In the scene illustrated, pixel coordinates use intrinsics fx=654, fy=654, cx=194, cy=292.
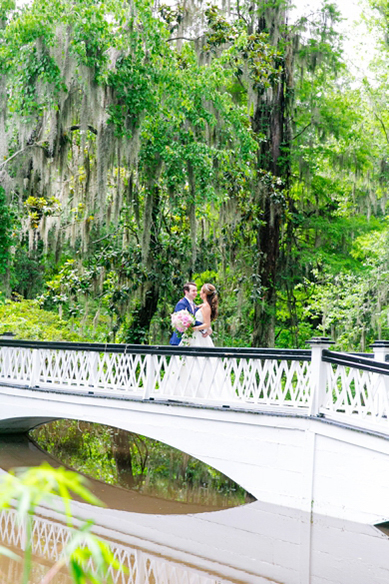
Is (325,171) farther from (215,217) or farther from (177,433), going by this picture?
(177,433)

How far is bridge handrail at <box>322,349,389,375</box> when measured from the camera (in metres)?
6.95

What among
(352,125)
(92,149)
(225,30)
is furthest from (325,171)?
(92,149)

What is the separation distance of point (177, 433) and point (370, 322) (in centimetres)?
881

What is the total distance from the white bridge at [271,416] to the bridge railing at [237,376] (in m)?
0.02

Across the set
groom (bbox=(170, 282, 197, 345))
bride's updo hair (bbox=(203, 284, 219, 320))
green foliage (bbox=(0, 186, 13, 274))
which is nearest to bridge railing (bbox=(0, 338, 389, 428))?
groom (bbox=(170, 282, 197, 345))

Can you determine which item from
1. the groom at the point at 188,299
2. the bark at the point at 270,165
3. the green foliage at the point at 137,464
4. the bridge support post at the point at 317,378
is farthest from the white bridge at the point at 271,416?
the bark at the point at 270,165

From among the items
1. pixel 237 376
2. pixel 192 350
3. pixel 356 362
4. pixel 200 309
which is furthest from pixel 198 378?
pixel 356 362

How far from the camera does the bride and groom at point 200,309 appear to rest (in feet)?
30.6

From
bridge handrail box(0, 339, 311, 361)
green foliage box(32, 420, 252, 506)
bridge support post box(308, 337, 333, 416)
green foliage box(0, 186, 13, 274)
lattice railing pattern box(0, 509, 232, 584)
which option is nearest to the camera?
lattice railing pattern box(0, 509, 232, 584)

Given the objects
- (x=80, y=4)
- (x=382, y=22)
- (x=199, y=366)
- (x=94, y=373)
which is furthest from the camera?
(x=382, y=22)

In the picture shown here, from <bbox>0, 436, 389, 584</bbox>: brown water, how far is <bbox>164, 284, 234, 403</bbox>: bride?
4.98 ft

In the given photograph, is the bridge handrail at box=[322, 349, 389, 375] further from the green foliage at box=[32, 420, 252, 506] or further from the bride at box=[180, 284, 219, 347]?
the green foliage at box=[32, 420, 252, 506]

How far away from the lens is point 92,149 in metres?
14.4

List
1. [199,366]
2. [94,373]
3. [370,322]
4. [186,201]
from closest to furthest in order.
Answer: [199,366], [94,373], [186,201], [370,322]
